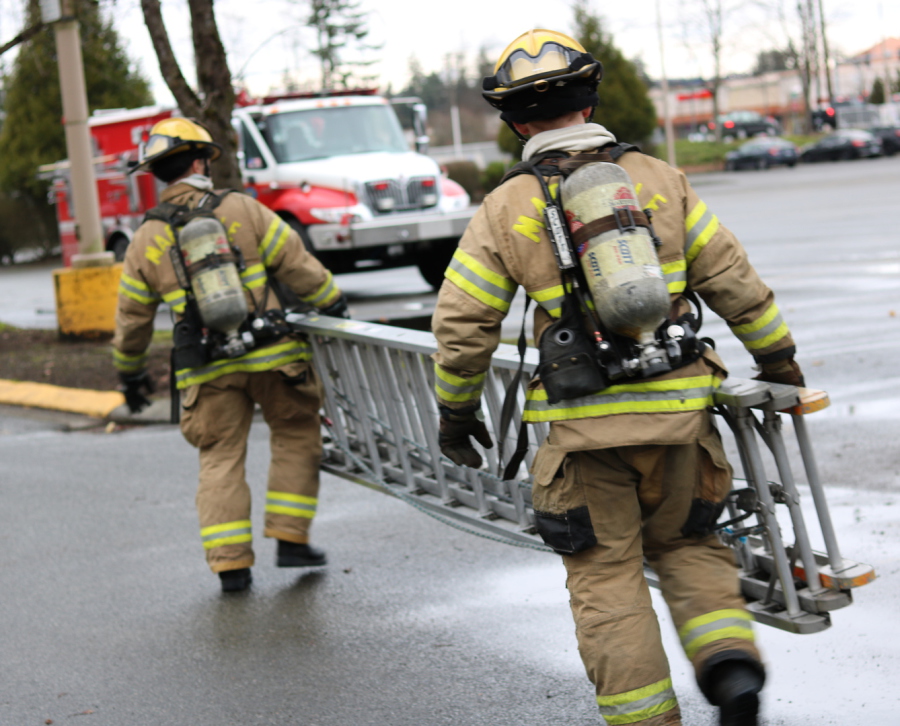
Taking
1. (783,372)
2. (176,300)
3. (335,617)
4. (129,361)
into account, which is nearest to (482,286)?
(783,372)

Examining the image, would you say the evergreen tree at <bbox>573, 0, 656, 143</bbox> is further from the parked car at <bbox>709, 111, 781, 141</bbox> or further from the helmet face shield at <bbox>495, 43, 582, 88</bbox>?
the helmet face shield at <bbox>495, 43, 582, 88</bbox>

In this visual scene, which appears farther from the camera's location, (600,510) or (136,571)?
(136,571)

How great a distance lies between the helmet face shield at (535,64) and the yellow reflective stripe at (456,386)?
733mm

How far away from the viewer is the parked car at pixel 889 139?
144 feet

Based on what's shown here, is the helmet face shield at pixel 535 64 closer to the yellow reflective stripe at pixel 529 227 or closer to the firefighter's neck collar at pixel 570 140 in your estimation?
the firefighter's neck collar at pixel 570 140

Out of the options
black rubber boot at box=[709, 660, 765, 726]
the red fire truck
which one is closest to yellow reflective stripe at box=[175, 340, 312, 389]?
black rubber boot at box=[709, 660, 765, 726]

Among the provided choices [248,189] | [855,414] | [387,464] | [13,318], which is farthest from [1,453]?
[13,318]

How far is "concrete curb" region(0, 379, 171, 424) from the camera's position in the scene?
28.0 feet

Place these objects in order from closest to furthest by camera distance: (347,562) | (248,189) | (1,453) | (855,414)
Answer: (347,562)
(855,414)
(1,453)
(248,189)

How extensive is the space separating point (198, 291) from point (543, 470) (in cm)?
210

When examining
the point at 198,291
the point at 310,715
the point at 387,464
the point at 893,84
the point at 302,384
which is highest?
the point at 893,84

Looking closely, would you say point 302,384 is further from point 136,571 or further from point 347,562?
point 136,571

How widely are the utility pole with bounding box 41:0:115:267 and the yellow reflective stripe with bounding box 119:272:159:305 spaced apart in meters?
6.56

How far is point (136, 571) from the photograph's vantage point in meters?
5.07
